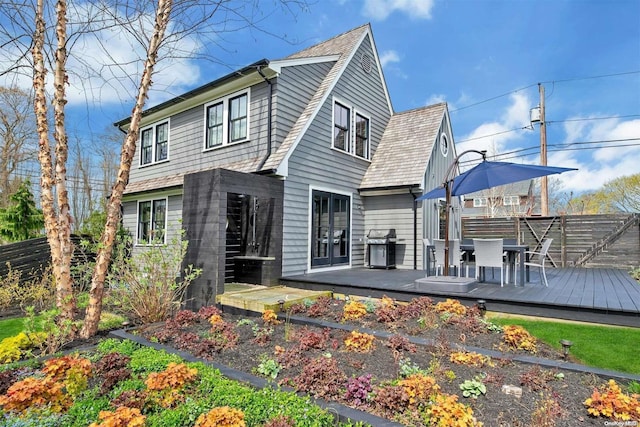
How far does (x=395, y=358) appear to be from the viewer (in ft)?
10.5

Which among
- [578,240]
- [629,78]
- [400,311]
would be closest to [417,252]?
[400,311]

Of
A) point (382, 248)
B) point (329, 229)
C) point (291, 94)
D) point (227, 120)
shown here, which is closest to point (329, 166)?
point (329, 229)

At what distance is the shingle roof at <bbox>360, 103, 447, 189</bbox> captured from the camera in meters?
9.22

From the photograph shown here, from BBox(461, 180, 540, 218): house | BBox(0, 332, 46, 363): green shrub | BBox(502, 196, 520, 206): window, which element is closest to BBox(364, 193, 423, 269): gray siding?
BBox(461, 180, 540, 218): house

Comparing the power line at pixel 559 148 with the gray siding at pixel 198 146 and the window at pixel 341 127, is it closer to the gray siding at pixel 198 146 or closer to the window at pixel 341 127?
the window at pixel 341 127

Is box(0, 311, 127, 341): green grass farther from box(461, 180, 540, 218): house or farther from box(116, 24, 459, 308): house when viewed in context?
box(461, 180, 540, 218): house

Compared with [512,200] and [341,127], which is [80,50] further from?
[512,200]

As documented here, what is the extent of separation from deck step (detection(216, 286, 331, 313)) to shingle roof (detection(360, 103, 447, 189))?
14.1 ft

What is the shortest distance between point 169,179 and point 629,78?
20593 millimetres

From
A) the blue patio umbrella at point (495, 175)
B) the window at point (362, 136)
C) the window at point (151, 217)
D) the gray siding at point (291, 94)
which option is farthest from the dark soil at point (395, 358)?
the window at point (151, 217)

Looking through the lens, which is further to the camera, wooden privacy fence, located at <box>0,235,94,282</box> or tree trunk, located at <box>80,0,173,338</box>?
wooden privacy fence, located at <box>0,235,94,282</box>

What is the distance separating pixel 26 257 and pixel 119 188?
5.42 m

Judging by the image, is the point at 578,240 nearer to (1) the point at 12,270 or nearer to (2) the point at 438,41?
(2) the point at 438,41

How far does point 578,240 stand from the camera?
34.4 feet
